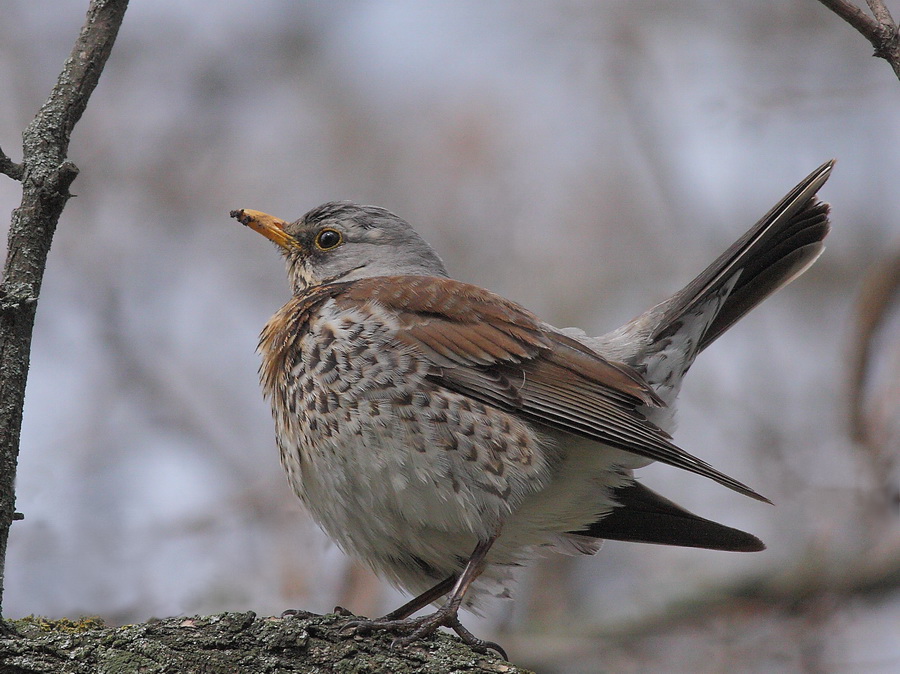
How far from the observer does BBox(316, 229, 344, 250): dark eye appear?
5105mm

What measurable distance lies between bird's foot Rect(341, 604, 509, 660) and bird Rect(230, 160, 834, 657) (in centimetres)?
1

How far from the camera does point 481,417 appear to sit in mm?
3803

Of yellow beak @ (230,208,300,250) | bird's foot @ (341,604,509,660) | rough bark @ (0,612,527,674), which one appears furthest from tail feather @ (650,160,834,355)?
rough bark @ (0,612,527,674)

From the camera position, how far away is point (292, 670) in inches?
103

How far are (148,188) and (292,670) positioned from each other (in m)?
6.59

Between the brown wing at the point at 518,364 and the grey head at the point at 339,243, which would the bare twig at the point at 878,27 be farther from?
the grey head at the point at 339,243

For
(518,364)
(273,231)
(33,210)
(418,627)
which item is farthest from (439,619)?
(273,231)

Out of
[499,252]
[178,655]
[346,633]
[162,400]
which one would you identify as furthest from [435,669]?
[499,252]

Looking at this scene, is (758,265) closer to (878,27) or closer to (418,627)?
(878,27)

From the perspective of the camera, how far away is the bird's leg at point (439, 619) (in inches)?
116

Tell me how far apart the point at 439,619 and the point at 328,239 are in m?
2.43

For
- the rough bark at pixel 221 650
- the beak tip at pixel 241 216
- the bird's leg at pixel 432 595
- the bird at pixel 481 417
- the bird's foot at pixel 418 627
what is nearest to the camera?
the rough bark at pixel 221 650

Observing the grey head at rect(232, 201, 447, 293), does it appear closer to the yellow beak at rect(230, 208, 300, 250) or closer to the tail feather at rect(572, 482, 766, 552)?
the yellow beak at rect(230, 208, 300, 250)

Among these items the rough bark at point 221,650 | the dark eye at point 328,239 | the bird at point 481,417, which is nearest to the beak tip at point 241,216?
the dark eye at point 328,239
